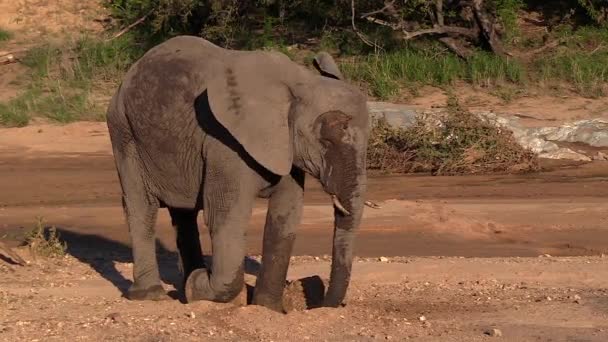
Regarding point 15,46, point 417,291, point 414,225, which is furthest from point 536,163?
point 15,46

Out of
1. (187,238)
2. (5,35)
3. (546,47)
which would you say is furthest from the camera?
(5,35)

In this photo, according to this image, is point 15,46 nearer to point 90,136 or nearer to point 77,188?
point 90,136

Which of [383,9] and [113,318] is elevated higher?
[113,318]

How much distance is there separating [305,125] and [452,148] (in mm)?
8616

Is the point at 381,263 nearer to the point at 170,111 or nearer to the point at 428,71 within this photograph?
the point at 170,111

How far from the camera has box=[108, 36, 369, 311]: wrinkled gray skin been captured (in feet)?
26.8

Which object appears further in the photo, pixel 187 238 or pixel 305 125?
pixel 187 238

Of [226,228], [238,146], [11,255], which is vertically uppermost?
[238,146]

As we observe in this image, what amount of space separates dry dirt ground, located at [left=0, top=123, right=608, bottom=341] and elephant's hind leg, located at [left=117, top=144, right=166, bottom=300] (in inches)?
7.4

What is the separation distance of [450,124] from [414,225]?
147 inches

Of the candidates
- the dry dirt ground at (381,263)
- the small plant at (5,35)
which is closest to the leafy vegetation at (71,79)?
the small plant at (5,35)

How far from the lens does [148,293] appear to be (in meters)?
9.43

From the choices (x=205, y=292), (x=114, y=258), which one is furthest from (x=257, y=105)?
(x=114, y=258)

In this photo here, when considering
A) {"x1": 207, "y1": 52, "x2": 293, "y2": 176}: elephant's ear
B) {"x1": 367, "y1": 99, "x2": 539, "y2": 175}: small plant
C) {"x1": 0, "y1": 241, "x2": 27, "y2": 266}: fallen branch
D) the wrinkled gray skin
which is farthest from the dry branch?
{"x1": 207, "y1": 52, "x2": 293, "y2": 176}: elephant's ear
